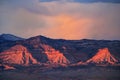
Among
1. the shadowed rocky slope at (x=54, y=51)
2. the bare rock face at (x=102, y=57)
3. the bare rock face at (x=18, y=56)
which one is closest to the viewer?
the bare rock face at (x=102, y=57)

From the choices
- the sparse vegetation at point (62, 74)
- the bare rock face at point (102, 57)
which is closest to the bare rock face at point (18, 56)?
the sparse vegetation at point (62, 74)

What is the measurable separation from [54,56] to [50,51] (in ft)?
3.13

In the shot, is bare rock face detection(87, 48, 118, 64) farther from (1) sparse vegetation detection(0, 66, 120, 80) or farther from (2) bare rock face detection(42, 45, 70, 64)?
(2) bare rock face detection(42, 45, 70, 64)

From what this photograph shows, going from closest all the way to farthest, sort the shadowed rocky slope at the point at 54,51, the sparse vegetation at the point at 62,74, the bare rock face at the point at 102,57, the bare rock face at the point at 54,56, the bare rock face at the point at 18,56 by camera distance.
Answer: the sparse vegetation at the point at 62,74
the bare rock face at the point at 102,57
the shadowed rocky slope at the point at 54,51
the bare rock face at the point at 18,56
the bare rock face at the point at 54,56

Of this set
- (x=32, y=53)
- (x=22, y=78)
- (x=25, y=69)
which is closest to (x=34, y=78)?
(x=22, y=78)

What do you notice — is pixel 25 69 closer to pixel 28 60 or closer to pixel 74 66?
pixel 28 60

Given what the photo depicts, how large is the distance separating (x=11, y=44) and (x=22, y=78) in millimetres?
9613

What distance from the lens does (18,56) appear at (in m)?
62.2

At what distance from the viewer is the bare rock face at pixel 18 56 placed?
6103cm

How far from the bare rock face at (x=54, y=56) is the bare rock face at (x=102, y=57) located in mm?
3902

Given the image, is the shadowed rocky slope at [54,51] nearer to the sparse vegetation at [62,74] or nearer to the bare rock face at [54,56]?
the bare rock face at [54,56]

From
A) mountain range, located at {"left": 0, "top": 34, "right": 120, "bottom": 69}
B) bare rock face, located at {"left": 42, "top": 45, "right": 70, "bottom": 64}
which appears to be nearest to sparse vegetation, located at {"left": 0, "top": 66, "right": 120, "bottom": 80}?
mountain range, located at {"left": 0, "top": 34, "right": 120, "bottom": 69}

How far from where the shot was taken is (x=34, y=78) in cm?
5325

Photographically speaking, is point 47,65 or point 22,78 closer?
point 22,78
